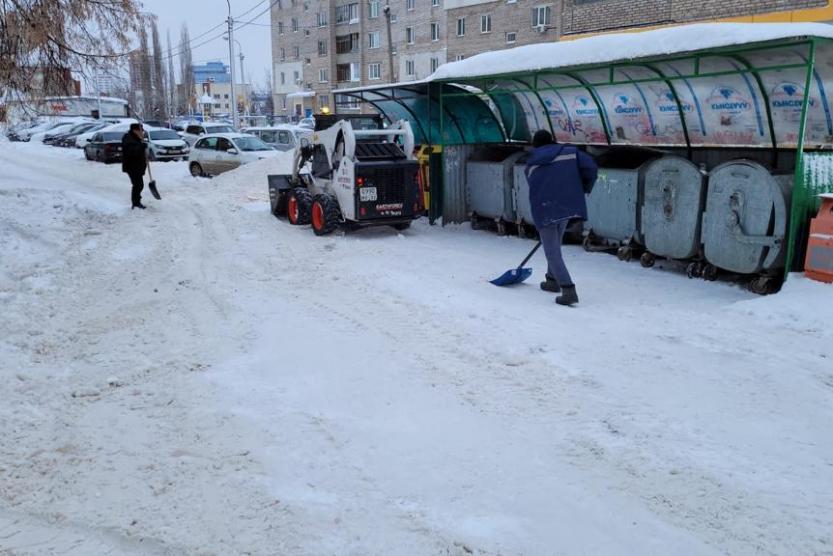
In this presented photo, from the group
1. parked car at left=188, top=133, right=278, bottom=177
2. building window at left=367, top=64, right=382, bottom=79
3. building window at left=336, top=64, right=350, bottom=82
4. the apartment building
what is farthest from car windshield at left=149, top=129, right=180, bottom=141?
building window at left=336, top=64, right=350, bottom=82

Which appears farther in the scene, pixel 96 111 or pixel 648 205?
pixel 96 111

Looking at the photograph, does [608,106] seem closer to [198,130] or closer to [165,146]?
[165,146]

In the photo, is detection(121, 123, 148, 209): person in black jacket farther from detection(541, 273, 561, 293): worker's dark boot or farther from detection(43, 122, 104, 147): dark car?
detection(43, 122, 104, 147): dark car

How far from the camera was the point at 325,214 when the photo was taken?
11188 mm

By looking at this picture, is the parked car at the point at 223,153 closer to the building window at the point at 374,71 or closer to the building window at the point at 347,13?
the building window at the point at 374,71

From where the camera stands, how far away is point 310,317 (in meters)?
6.50

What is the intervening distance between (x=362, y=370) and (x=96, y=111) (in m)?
47.7

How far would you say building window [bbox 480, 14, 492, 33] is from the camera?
37.8 meters

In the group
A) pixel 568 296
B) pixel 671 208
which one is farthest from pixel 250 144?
pixel 568 296

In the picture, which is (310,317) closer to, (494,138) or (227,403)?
(227,403)

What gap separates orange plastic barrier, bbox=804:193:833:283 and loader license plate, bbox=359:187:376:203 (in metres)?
6.25

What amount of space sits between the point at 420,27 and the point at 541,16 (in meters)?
15.9

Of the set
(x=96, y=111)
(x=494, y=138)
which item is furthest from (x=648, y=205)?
(x=96, y=111)

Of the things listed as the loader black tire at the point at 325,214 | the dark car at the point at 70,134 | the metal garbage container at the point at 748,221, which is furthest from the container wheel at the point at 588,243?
the dark car at the point at 70,134
